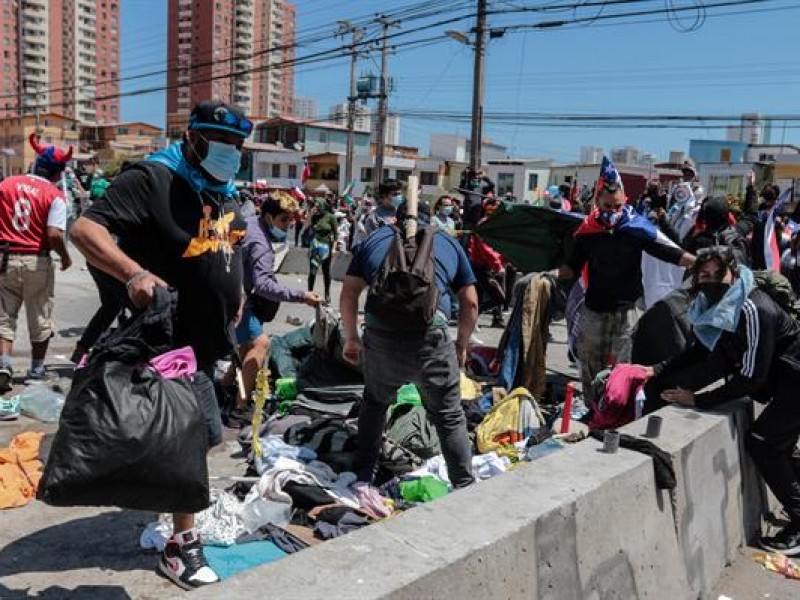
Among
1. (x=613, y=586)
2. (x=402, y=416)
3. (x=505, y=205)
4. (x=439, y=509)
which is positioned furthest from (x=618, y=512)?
(x=505, y=205)

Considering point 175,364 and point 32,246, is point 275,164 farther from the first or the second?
point 175,364

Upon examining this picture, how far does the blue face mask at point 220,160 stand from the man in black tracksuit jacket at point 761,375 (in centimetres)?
259

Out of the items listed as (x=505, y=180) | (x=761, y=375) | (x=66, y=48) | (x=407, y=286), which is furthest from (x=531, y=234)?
(x=66, y=48)

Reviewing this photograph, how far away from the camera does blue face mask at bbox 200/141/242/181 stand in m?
2.94

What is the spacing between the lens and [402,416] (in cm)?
505

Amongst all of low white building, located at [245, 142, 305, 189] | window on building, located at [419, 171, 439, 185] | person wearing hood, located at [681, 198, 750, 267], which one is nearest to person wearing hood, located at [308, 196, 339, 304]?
person wearing hood, located at [681, 198, 750, 267]

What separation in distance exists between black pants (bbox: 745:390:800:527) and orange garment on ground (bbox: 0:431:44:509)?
3.85 meters

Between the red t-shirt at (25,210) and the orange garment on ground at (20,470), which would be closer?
the orange garment on ground at (20,470)

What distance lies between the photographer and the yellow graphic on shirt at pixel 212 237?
2.88 metres

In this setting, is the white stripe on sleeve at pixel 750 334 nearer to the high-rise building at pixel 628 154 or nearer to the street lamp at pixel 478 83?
the street lamp at pixel 478 83

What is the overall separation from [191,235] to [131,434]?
2.78 ft

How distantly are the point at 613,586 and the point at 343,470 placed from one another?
1997mm

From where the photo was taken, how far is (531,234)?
22.6ft

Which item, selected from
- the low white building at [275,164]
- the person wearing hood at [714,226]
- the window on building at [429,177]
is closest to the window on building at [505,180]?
the window on building at [429,177]
